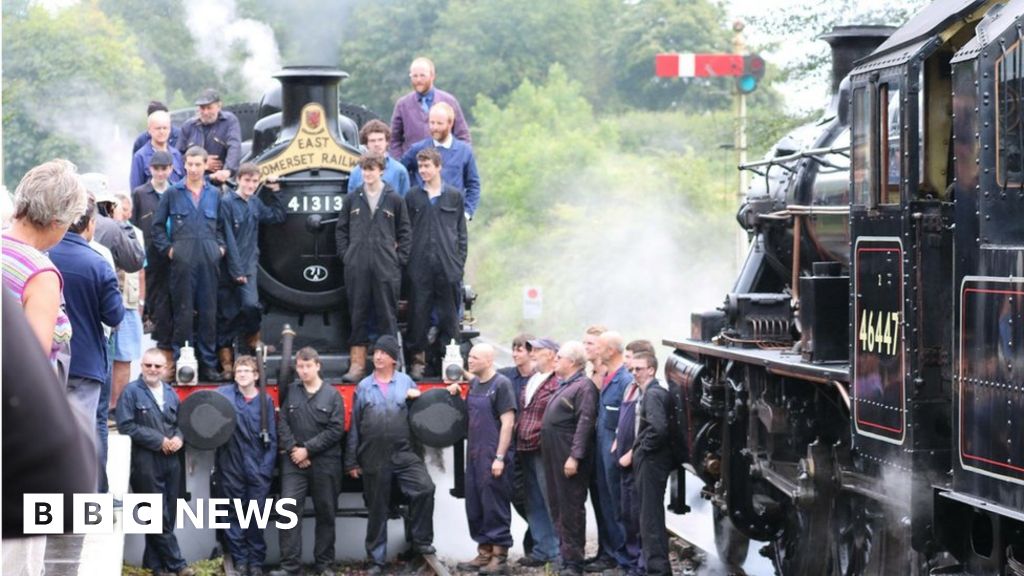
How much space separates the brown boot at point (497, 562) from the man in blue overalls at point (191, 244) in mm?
2612

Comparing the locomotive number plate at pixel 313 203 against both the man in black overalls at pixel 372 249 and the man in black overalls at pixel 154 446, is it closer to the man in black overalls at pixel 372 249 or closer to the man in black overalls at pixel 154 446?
the man in black overalls at pixel 372 249

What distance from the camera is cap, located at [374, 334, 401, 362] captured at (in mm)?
11195

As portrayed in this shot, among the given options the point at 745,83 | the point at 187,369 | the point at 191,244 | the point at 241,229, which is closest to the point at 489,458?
the point at 187,369

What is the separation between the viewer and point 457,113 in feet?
39.7

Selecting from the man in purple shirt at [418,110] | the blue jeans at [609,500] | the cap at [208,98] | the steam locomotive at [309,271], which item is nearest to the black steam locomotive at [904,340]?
the blue jeans at [609,500]

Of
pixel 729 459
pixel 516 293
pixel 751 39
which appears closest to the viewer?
pixel 729 459

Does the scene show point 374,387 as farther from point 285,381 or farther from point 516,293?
point 516,293

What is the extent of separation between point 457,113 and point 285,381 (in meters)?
2.47

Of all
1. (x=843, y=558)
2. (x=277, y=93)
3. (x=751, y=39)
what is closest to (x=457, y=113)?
(x=277, y=93)

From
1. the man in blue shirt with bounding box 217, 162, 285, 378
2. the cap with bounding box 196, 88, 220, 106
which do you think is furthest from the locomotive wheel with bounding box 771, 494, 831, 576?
the cap with bounding box 196, 88, 220, 106

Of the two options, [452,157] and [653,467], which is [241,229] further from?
[653,467]

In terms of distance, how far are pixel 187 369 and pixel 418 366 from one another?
171cm

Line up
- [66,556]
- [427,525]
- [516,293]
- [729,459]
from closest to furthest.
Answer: [66,556] < [729,459] < [427,525] < [516,293]

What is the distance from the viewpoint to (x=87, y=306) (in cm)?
674
